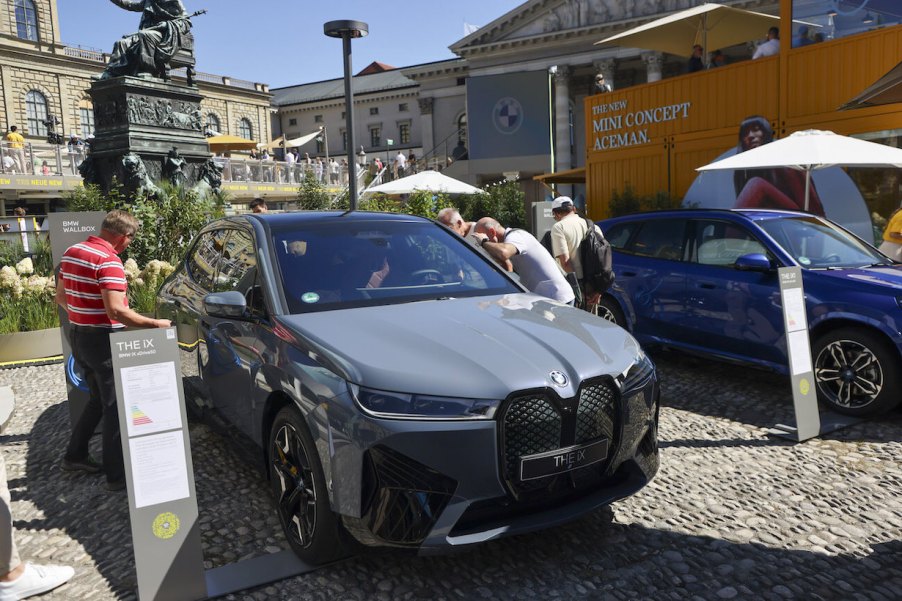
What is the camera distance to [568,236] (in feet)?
23.2

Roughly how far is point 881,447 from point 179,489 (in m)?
4.61

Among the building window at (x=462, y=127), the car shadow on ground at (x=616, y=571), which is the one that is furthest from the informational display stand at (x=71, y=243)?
the building window at (x=462, y=127)

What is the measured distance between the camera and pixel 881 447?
503cm

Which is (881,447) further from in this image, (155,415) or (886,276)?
(155,415)

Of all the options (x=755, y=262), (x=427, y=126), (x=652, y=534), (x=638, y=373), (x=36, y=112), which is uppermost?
(x=36, y=112)

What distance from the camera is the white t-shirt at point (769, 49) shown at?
1281 centimetres

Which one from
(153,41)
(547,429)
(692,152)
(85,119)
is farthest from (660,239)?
(85,119)

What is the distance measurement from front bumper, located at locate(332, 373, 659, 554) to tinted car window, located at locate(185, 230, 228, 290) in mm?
2298

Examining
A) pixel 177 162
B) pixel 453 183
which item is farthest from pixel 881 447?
pixel 177 162

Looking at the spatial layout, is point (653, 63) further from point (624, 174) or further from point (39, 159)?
point (39, 159)

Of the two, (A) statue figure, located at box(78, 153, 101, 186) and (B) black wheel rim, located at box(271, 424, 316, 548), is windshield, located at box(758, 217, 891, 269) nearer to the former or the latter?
(B) black wheel rim, located at box(271, 424, 316, 548)

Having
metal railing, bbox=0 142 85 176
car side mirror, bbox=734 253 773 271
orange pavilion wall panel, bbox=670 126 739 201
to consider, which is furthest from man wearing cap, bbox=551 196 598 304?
metal railing, bbox=0 142 85 176

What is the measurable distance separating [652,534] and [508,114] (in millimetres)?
43172

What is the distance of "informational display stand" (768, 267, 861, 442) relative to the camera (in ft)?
17.0
